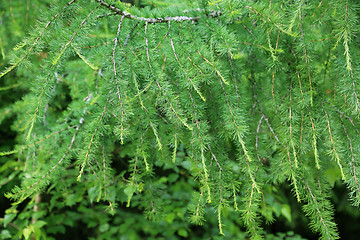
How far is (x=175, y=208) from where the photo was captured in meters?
2.01

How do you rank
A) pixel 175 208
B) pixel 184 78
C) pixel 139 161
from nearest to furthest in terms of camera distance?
pixel 184 78 < pixel 139 161 < pixel 175 208

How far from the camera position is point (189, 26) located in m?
0.98

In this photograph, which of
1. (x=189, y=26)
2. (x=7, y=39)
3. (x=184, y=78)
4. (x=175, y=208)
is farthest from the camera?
(x=175, y=208)

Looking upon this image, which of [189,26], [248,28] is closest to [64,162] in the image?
[189,26]

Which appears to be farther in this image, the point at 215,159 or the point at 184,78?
the point at 215,159

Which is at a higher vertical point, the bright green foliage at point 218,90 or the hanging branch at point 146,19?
the hanging branch at point 146,19

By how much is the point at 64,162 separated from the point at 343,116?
102 cm

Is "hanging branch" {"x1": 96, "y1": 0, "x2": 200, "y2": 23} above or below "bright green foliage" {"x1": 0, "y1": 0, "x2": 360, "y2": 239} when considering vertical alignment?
above

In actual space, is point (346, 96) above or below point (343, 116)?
above

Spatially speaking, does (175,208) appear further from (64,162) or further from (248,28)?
(248,28)

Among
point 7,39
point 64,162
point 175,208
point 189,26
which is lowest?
point 175,208

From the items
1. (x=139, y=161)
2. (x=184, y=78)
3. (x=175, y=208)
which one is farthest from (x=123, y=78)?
(x=175, y=208)

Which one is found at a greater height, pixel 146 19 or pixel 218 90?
pixel 146 19

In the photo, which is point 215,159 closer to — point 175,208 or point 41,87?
point 41,87
